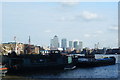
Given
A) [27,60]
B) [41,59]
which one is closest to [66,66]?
[41,59]

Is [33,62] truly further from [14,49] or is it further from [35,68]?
[14,49]

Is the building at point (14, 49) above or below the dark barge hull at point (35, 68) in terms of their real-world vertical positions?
above

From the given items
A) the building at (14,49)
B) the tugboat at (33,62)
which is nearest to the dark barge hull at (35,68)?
the tugboat at (33,62)

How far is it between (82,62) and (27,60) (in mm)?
28964

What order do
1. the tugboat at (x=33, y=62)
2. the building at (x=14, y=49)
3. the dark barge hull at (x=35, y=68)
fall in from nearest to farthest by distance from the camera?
the dark barge hull at (x=35, y=68), the tugboat at (x=33, y=62), the building at (x=14, y=49)

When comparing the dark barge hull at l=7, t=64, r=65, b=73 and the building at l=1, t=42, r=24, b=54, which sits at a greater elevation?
the building at l=1, t=42, r=24, b=54

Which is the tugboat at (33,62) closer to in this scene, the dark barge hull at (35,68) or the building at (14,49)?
the dark barge hull at (35,68)

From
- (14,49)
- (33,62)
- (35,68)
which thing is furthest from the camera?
(14,49)

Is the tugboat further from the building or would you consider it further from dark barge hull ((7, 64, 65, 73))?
the building

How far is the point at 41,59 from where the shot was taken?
67125 mm

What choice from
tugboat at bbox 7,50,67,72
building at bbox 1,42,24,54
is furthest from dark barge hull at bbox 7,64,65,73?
building at bbox 1,42,24,54

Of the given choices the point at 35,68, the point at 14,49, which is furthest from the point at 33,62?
the point at 14,49

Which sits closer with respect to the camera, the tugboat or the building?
the tugboat

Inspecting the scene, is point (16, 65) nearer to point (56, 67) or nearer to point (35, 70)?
point (35, 70)
